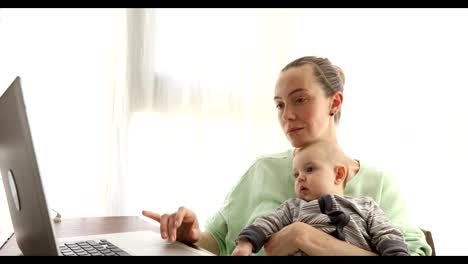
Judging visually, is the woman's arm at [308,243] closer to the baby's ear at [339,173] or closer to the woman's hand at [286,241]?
the woman's hand at [286,241]

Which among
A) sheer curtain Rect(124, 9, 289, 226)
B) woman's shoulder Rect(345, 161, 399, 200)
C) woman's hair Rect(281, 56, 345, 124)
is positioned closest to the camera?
woman's shoulder Rect(345, 161, 399, 200)

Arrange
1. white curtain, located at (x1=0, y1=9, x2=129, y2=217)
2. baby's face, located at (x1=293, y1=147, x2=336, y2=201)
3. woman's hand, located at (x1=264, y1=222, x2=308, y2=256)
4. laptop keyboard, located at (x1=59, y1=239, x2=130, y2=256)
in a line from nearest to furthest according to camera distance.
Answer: laptop keyboard, located at (x1=59, y1=239, x2=130, y2=256), woman's hand, located at (x1=264, y1=222, x2=308, y2=256), baby's face, located at (x1=293, y1=147, x2=336, y2=201), white curtain, located at (x1=0, y1=9, x2=129, y2=217)

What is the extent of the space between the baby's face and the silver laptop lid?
664 millimetres

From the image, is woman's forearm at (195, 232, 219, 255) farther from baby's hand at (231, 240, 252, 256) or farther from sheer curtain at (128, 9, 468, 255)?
sheer curtain at (128, 9, 468, 255)

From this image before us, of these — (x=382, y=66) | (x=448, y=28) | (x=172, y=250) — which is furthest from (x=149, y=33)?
(x=172, y=250)

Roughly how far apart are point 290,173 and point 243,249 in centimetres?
47

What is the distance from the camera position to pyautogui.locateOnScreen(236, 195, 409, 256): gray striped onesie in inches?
38.9

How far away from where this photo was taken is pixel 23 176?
70 centimetres

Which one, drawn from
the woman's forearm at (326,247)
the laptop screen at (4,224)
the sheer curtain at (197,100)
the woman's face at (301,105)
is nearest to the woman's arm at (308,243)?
the woman's forearm at (326,247)

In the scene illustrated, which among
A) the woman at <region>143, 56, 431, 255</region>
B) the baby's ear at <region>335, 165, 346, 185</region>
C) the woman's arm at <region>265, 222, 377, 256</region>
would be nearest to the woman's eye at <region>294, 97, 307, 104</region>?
the woman at <region>143, 56, 431, 255</region>

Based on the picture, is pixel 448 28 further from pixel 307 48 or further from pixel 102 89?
pixel 102 89

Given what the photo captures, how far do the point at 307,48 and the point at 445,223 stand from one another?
1.26 metres

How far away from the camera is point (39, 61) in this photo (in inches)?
87.5

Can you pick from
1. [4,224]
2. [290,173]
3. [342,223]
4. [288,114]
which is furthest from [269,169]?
[4,224]
